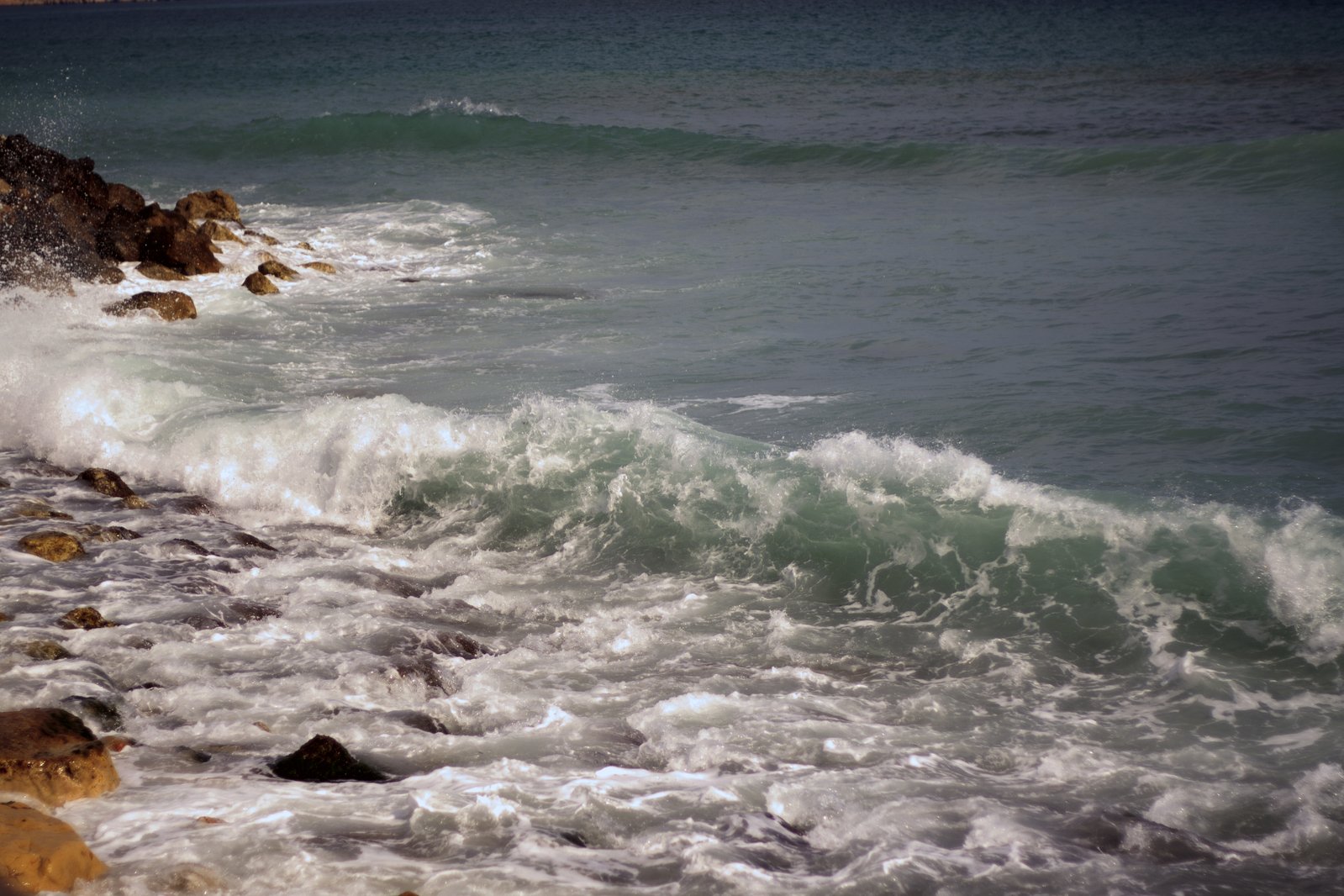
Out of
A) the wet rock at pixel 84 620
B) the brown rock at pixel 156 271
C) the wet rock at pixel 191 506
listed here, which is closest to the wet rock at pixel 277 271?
the brown rock at pixel 156 271

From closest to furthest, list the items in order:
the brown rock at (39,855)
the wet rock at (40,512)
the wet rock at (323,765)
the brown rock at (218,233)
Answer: the brown rock at (39,855)
the wet rock at (323,765)
the wet rock at (40,512)
the brown rock at (218,233)

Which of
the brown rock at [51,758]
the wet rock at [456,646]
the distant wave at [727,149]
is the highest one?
the distant wave at [727,149]

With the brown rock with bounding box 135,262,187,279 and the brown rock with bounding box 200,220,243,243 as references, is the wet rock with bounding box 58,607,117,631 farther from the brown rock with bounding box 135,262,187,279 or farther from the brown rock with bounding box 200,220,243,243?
the brown rock with bounding box 200,220,243,243

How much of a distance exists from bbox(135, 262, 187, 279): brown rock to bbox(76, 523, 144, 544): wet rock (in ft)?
27.3

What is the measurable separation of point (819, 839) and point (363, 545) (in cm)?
424

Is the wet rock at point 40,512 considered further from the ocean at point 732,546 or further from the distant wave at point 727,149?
the distant wave at point 727,149

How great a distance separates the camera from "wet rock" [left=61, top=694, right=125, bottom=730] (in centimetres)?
523

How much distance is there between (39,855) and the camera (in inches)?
150

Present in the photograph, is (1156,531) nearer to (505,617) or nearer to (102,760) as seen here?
(505,617)

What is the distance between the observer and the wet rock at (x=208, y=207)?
18.3m

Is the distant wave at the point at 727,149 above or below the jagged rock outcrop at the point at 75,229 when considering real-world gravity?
above

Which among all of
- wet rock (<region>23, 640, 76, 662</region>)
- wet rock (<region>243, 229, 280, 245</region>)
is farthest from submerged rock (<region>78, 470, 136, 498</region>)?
wet rock (<region>243, 229, 280, 245</region>)

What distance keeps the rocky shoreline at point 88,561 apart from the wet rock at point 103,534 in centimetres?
1

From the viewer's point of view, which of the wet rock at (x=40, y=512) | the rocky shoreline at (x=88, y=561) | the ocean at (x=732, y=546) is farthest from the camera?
the wet rock at (x=40, y=512)
